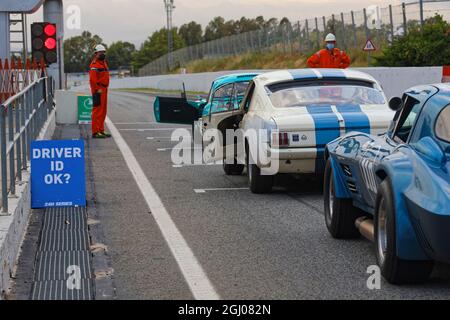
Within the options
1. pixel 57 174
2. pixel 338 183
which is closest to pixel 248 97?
pixel 57 174

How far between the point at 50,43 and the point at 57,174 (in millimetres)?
13410

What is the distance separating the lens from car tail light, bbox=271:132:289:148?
11.4 metres

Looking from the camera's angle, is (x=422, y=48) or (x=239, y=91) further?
(x=422, y=48)

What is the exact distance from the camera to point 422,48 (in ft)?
120

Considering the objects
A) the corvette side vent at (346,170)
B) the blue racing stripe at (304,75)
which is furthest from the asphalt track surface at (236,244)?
the blue racing stripe at (304,75)

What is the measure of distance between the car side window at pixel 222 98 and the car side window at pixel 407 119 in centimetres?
666

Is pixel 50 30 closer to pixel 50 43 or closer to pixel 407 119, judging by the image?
pixel 50 43

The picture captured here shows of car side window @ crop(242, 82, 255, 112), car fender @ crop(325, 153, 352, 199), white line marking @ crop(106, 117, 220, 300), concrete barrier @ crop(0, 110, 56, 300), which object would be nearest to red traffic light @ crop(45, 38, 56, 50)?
white line marking @ crop(106, 117, 220, 300)

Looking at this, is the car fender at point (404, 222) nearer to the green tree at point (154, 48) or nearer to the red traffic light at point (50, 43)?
the red traffic light at point (50, 43)

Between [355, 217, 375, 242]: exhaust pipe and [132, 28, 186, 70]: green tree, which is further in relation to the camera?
[132, 28, 186, 70]: green tree

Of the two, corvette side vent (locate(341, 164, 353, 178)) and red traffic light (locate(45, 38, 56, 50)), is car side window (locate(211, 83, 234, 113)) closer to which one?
corvette side vent (locate(341, 164, 353, 178))

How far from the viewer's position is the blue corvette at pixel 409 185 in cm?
639

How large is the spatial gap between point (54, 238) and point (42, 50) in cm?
1533
